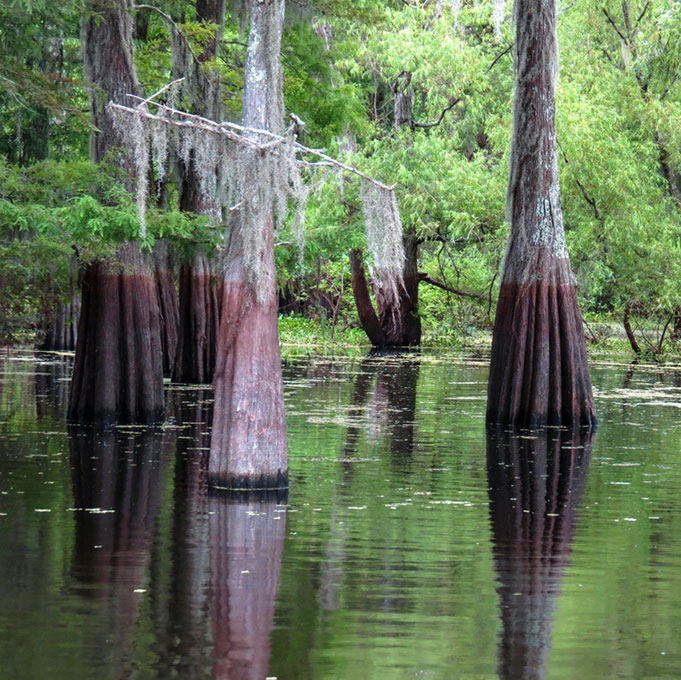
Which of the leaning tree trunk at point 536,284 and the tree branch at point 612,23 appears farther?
the tree branch at point 612,23

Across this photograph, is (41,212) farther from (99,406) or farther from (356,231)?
(356,231)

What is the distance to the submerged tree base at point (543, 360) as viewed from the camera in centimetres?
1775

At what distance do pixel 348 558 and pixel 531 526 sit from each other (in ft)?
7.00

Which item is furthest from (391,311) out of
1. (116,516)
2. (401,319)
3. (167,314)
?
(116,516)

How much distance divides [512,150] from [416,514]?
340 inches

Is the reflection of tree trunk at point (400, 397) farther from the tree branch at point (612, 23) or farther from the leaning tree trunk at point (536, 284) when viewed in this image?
the tree branch at point (612, 23)

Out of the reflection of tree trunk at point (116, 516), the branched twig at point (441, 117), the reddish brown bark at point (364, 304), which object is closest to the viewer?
the reflection of tree trunk at point (116, 516)

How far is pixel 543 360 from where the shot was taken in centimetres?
1770

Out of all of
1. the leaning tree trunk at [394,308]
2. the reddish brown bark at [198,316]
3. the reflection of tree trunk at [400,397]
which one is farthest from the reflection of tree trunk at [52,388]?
the leaning tree trunk at [394,308]

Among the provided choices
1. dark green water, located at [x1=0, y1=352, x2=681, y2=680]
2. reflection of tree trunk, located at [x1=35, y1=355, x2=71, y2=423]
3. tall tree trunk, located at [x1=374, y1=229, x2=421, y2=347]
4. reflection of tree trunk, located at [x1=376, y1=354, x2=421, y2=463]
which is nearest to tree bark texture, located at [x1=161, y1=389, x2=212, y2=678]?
dark green water, located at [x1=0, y1=352, x2=681, y2=680]

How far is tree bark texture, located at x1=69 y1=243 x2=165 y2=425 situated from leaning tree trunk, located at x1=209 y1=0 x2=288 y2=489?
5.26m

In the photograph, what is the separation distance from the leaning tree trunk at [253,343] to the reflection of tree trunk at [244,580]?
45cm

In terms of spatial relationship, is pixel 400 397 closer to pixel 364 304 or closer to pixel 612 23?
pixel 612 23

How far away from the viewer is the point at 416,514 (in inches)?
437
